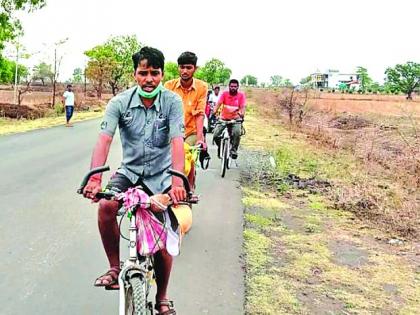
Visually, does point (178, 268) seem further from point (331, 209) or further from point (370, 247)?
point (331, 209)

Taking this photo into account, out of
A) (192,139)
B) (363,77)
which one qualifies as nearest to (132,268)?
(192,139)

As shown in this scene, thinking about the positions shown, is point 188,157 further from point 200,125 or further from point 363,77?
point 363,77

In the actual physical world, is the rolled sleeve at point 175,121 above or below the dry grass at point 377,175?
above

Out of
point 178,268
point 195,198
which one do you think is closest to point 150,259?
point 195,198

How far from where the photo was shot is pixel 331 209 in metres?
8.91

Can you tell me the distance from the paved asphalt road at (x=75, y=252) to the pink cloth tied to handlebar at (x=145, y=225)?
117cm

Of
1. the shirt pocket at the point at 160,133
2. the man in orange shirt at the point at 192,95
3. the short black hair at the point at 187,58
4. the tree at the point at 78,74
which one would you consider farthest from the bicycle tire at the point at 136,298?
the tree at the point at 78,74

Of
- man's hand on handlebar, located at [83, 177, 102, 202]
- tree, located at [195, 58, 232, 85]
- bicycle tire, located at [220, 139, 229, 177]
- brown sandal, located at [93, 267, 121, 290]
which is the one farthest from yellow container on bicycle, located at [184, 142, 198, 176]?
tree, located at [195, 58, 232, 85]

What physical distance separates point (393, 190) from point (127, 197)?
8.38 meters

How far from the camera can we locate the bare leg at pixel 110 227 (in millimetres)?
3617

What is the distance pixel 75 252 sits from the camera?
6031 mm

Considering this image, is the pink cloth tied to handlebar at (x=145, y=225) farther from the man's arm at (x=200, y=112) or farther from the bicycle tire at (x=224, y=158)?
the bicycle tire at (x=224, y=158)

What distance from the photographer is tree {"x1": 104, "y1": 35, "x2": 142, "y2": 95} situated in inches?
2281

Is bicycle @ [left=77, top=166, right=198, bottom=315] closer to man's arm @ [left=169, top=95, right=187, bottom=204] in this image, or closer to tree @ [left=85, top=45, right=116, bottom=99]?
man's arm @ [left=169, top=95, right=187, bottom=204]
